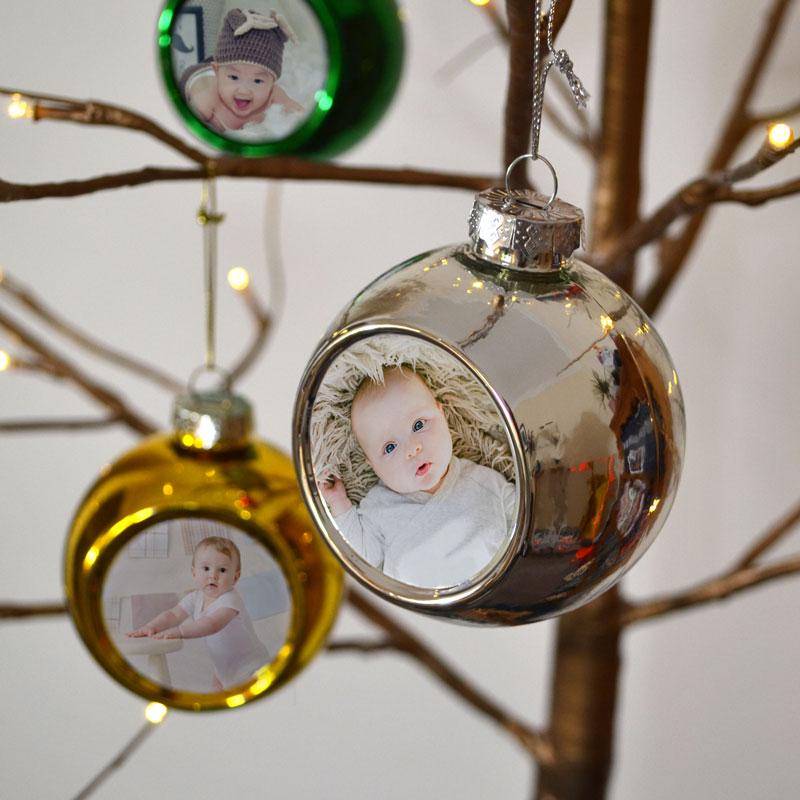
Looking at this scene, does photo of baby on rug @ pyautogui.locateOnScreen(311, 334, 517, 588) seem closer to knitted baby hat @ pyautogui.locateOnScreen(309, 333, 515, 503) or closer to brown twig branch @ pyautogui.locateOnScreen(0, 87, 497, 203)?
knitted baby hat @ pyautogui.locateOnScreen(309, 333, 515, 503)

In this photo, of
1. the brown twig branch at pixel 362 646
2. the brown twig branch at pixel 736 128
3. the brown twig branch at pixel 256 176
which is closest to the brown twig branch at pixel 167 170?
the brown twig branch at pixel 256 176

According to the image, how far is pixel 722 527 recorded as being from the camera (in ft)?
3.81

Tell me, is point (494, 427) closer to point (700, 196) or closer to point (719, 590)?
point (700, 196)

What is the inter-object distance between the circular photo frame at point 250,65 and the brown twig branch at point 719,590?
381 mm

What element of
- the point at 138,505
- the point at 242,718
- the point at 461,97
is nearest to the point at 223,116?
the point at 138,505

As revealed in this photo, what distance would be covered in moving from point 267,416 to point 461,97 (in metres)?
0.37

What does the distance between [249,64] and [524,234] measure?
0.18 meters

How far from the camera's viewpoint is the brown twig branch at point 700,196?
475mm

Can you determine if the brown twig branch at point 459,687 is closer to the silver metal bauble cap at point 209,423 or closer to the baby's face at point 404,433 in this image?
the silver metal bauble cap at point 209,423

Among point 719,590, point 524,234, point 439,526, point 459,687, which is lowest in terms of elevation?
point 459,687

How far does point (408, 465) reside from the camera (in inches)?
15.6

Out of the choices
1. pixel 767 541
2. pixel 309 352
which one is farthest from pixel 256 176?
pixel 309 352

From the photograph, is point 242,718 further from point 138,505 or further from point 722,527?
point 138,505

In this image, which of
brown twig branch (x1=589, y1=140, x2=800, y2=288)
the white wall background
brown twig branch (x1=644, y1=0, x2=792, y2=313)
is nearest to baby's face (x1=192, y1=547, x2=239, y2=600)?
brown twig branch (x1=589, y1=140, x2=800, y2=288)
